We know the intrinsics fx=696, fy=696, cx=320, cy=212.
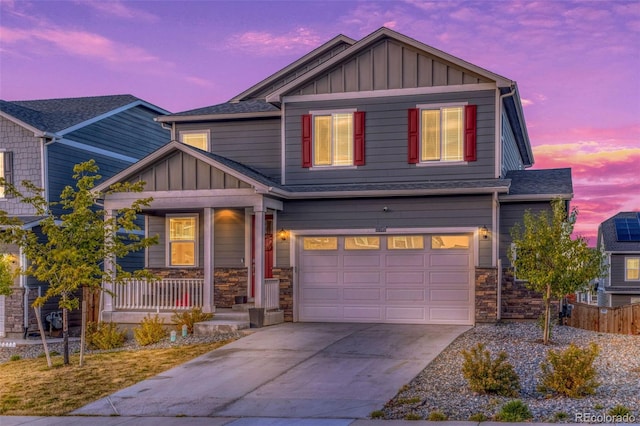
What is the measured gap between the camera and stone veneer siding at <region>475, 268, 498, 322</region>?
1711 cm

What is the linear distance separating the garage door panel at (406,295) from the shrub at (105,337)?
6699mm

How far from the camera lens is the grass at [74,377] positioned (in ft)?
36.1

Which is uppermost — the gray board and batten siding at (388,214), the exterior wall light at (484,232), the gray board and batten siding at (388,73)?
the gray board and batten siding at (388,73)

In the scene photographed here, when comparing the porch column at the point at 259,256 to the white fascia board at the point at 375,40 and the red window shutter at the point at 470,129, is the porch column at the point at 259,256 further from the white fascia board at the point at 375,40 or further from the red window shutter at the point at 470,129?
the red window shutter at the point at 470,129

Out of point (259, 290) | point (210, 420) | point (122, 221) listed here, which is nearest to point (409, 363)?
point (210, 420)

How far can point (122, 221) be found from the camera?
14.3 metres

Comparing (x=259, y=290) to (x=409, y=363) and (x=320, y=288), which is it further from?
(x=409, y=363)

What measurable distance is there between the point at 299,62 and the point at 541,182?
8651 millimetres

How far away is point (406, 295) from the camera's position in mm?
17828

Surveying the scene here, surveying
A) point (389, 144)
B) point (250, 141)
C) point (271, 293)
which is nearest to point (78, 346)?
point (271, 293)

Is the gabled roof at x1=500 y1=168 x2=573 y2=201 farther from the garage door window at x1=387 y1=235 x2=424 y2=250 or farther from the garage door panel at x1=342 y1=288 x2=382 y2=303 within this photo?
the garage door panel at x1=342 y1=288 x2=382 y2=303

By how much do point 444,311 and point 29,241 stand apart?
32.4ft

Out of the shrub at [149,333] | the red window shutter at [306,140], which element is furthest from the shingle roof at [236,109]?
the shrub at [149,333]

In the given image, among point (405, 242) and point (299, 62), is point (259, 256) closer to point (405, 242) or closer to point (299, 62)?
point (405, 242)
